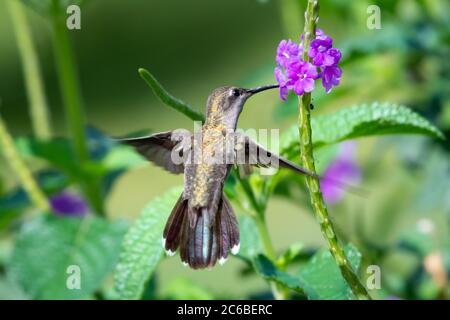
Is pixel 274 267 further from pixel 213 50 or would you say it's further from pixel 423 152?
pixel 213 50

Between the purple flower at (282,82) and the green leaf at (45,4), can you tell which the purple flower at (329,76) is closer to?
the purple flower at (282,82)

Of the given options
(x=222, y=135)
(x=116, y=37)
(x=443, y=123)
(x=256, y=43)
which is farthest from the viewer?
(x=116, y=37)

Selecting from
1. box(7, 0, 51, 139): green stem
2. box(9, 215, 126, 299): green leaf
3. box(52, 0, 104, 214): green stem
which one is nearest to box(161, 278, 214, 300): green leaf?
box(9, 215, 126, 299): green leaf

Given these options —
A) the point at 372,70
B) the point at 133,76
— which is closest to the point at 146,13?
the point at 133,76

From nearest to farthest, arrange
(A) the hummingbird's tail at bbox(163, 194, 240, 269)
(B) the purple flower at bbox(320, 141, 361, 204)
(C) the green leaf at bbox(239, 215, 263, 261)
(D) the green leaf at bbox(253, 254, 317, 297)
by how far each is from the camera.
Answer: (A) the hummingbird's tail at bbox(163, 194, 240, 269)
(D) the green leaf at bbox(253, 254, 317, 297)
(C) the green leaf at bbox(239, 215, 263, 261)
(B) the purple flower at bbox(320, 141, 361, 204)

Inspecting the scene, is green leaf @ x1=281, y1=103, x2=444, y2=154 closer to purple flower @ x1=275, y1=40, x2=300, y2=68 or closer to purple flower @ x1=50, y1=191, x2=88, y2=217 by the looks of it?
purple flower @ x1=275, y1=40, x2=300, y2=68

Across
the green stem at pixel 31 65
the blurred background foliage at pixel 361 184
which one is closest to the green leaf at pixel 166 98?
the blurred background foliage at pixel 361 184

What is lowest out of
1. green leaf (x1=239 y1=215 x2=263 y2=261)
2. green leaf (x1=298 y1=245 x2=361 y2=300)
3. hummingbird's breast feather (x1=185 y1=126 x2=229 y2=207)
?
green leaf (x1=298 y1=245 x2=361 y2=300)
